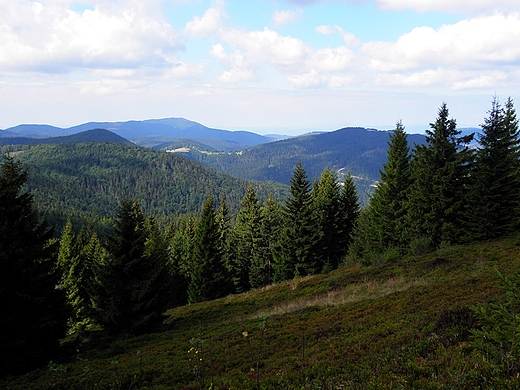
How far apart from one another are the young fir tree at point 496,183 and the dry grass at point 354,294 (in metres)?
9.32

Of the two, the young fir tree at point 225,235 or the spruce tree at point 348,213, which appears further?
the young fir tree at point 225,235

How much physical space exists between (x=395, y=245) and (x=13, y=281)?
2920 centimetres

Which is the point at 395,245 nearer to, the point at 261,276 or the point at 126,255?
the point at 261,276

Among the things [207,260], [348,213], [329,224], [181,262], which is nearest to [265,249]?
[207,260]

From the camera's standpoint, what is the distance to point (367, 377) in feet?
24.0

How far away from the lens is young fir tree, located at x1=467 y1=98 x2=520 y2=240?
950 inches

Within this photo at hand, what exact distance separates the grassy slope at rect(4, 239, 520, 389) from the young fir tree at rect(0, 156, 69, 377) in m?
1.33

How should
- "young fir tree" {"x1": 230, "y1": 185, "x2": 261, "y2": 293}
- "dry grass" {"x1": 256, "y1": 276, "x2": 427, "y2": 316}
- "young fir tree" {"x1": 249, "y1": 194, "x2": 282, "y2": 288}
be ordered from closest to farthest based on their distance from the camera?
"dry grass" {"x1": 256, "y1": 276, "x2": 427, "y2": 316}
"young fir tree" {"x1": 249, "y1": 194, "x2": 282, "y2": 288}
"young fir tree" {"x1": 230, "y1": 185, "x2": 261, "y2": 293}

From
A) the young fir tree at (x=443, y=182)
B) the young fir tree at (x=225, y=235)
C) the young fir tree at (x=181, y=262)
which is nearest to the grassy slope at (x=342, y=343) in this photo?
the young fir tree at (x=443, y=182)

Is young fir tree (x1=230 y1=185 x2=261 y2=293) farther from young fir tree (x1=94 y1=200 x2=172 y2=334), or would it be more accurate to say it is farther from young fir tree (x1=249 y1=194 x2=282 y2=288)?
young fir tree (x1=94 y1=200 x2=172 y2=334)

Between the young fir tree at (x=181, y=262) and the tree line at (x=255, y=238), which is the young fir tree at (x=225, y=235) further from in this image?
the young fir tree at (x=181, y=262)

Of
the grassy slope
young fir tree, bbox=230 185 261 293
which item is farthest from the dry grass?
young fir tree, bbox=230 185 261 293

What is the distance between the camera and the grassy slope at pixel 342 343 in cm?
746

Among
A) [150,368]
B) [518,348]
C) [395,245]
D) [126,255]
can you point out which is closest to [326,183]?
[395,245]
